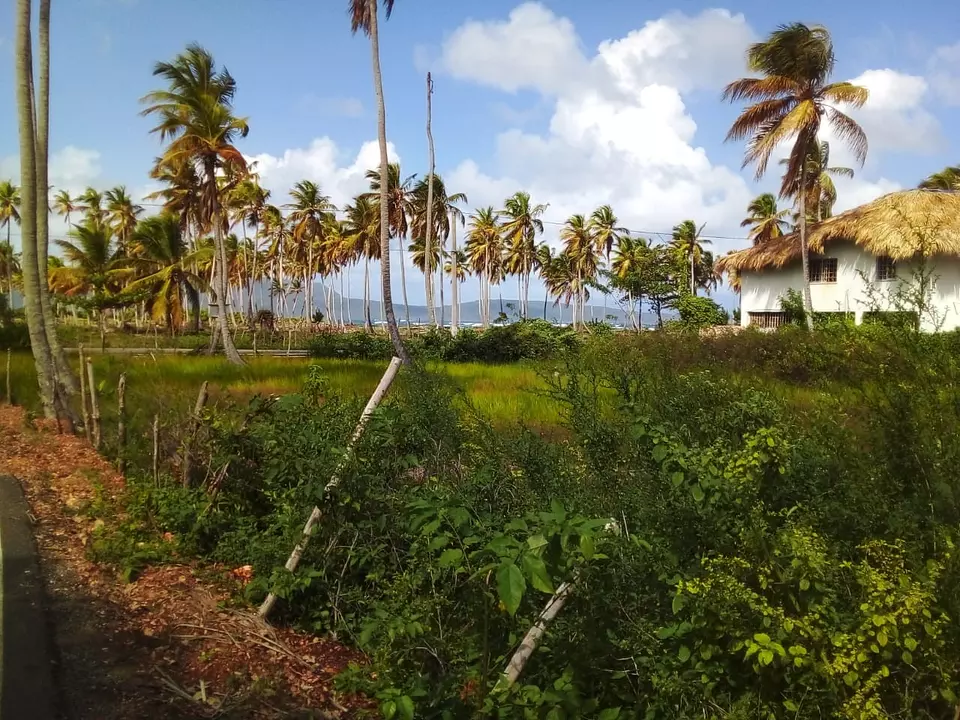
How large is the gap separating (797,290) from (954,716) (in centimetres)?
2259

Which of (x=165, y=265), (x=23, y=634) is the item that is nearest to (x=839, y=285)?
(x=23, y=634)

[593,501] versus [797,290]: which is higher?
[797,290]

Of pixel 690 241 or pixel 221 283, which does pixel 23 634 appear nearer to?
pixel 221 283

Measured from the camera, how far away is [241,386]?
11.6 m

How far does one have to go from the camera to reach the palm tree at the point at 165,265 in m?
28.3

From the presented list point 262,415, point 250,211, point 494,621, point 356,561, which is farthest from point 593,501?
point 250,211

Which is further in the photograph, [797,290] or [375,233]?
[375,233]

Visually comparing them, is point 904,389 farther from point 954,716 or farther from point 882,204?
point 882,204

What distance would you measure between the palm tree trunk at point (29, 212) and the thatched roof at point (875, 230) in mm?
17572

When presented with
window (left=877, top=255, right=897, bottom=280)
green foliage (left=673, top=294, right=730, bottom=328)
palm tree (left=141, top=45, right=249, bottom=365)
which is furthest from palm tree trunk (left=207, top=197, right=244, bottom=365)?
window (left=877, top=255, right=897, bottom=280)

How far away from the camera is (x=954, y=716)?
228 centimetres

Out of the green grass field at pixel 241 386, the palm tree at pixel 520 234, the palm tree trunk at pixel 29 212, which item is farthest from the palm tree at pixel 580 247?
the palm tree trunk at pixel 29 212

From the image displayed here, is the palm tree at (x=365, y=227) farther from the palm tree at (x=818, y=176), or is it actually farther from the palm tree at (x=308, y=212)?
the palm tree at (x=818, y=176)

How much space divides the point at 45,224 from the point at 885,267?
820 inches
